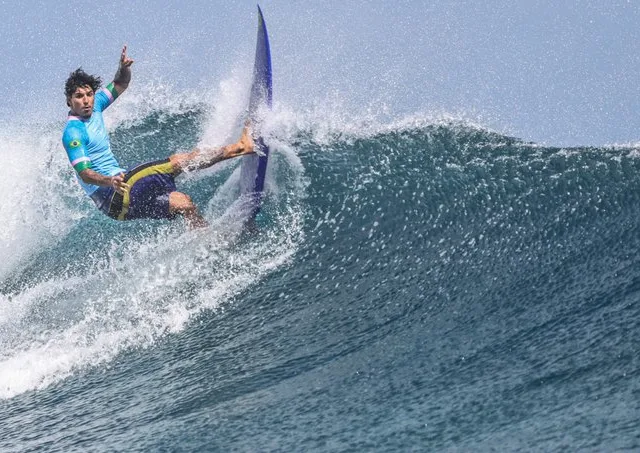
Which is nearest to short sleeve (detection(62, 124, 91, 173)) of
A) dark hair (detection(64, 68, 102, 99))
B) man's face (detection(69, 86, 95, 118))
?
man's face (detection(69, 86, 95, 118))

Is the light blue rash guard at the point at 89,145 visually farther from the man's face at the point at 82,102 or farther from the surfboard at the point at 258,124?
the surfboard at the point at 258,124

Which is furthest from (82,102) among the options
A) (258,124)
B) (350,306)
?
(350,306)

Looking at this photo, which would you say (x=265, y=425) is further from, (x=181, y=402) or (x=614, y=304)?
(x=614, y=304)

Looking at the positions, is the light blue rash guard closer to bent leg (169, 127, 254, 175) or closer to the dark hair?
the dark hair

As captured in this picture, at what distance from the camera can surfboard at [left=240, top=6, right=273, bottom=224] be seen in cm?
664

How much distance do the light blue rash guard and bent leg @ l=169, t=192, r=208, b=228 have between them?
1.34ft

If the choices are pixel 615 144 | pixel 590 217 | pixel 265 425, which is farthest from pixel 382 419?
pixel 615 144

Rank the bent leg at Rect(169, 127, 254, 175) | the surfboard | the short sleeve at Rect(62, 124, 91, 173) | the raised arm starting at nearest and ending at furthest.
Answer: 1. the short sleeve at Rect(62, 124, 91, 173)
2. the bent leg at Rect(169, 127, 254, 175)
3. the raised arm
4. the surfboard

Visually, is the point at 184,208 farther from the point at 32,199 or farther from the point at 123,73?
the point at 32,199

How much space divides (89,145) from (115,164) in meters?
0.23

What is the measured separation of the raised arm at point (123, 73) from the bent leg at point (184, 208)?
0.92 meters

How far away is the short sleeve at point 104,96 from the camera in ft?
20.2

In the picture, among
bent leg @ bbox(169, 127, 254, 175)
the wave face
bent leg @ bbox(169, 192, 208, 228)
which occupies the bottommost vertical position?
the wave face

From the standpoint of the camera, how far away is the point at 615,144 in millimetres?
6383
